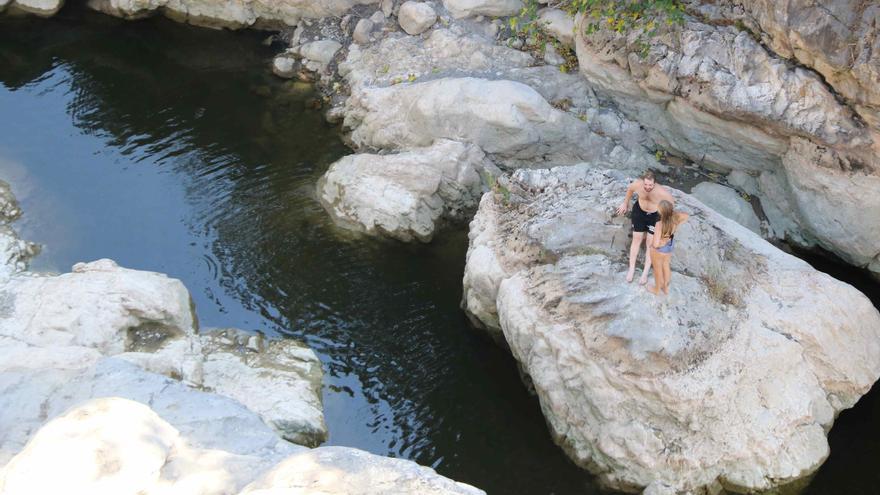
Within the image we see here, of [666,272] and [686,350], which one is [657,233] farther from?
[686,350]

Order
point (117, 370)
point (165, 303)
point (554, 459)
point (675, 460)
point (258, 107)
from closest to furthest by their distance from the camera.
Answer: point (117, 370), point (675, 460), point (554, 459), point (165, 303), point (258, 107)

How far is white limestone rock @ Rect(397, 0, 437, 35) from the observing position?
21.6 meters

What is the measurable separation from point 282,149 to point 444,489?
13.4 m

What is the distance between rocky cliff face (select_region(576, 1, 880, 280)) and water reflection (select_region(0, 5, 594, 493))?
534 centimetres

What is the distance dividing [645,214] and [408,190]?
6.15 m

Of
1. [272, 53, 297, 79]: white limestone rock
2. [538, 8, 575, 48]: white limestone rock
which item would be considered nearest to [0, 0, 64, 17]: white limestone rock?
[272, 53, 297, 79]: white limestone rock

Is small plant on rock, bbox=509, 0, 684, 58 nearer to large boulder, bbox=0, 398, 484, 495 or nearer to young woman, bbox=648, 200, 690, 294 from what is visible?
young woman, bbox=648, 200, 690, 294

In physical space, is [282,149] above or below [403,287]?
above

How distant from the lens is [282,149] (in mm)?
20438

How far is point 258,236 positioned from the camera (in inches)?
694

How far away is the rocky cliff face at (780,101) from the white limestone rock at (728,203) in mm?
487

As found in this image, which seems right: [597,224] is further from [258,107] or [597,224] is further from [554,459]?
[258,107]

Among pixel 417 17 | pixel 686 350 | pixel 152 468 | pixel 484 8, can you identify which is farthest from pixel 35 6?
pixel 686 350

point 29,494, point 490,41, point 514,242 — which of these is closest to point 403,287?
point 514,242
